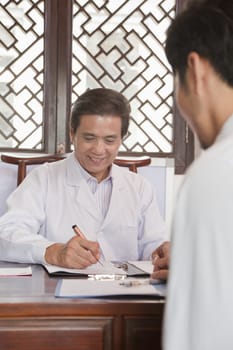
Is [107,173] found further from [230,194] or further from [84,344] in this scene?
[230,194]

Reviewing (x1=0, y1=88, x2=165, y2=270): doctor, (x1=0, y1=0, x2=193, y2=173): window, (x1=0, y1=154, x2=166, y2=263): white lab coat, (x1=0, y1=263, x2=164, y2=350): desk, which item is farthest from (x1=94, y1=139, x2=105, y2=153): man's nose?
(x1=0, y1=0, x2=193, y2=173): window

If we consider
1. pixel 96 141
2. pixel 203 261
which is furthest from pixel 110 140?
pixel 203 261

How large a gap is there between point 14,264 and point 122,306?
2.11ft

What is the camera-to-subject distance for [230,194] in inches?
32.4

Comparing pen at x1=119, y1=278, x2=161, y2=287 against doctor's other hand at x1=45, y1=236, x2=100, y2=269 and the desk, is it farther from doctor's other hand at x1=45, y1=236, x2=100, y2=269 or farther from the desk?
doctor's other hand at x1=45, y1=236, x2=100, y2=269

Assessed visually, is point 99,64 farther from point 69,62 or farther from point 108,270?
point 108,270

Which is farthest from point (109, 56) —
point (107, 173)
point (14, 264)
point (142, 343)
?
point (142, 343)

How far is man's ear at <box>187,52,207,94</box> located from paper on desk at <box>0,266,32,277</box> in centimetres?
77

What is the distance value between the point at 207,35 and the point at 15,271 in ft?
2.89

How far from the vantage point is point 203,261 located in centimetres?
82

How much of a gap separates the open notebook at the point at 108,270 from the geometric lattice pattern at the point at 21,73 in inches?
62.3

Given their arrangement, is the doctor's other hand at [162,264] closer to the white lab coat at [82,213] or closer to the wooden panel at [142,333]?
the wooden panel at [142,333]

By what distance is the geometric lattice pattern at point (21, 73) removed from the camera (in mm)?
3137

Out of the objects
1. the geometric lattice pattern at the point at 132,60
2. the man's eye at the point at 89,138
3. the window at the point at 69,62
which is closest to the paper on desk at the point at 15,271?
the man's eye at the point at 89,138
